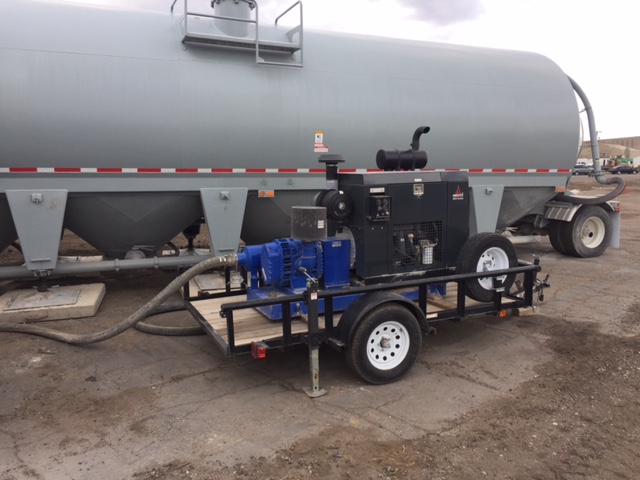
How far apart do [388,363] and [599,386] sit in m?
1.72

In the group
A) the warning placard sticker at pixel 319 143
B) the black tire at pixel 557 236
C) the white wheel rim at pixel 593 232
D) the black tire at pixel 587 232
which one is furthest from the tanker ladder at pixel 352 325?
the white wheel rim at pixel 593 232

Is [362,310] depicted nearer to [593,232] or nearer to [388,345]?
[388,345]

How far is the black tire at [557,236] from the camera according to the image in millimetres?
10102

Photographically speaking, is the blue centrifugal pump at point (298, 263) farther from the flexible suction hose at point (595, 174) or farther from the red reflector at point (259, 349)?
the flexible suction hose at point (595, 174)

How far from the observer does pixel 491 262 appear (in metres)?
5.30

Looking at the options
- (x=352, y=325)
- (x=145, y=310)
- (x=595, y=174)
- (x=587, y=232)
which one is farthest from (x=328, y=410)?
(x=595, y=174)

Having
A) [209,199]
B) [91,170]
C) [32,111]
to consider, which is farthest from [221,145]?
[32,111]

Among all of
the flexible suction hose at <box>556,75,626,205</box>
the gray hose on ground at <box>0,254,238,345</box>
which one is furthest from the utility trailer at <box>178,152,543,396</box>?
the flexible suction hose at <box>556,75,626,205</box>

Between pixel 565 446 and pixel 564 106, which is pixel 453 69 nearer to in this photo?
pixel 564 106

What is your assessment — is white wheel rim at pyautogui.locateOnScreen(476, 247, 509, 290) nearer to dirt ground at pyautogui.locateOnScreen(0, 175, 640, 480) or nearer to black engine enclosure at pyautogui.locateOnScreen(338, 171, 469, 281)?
black engine enclosure at pyautogui.locateOnScreen(338, 171, 469, 281)

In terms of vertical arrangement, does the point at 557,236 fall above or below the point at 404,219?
below

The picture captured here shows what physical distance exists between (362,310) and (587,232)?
777cm

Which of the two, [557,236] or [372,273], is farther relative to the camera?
[557,236]

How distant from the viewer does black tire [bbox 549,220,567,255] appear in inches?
398
